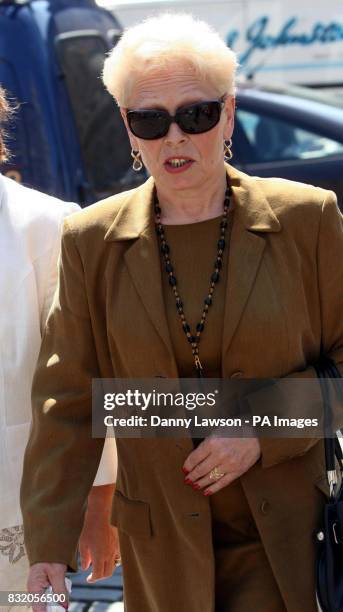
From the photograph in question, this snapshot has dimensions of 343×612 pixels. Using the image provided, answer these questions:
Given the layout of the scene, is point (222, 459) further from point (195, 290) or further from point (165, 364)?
point (195, 290)

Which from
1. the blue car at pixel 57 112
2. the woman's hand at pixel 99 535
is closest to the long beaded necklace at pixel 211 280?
the woman's hand at pixel 99 535

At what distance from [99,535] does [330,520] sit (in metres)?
0.66

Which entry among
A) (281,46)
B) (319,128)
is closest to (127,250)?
(319,128)

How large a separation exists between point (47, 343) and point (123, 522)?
18.2 inches

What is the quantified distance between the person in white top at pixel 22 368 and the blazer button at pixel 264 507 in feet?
1.69

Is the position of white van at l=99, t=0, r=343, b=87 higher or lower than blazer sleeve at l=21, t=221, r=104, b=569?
lower

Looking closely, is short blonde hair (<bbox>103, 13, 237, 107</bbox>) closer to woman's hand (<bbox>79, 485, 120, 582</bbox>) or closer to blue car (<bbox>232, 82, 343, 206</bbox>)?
woman's hand (<bbox>79, 485, 120, 582</bbox>)

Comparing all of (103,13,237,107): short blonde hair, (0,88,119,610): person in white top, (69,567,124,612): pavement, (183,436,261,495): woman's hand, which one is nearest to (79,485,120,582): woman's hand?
(0,88,119,610): person in white top

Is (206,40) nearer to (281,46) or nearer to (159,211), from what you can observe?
(159,211)

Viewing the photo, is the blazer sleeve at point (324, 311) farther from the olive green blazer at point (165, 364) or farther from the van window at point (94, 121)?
the van window at point (94, 121)

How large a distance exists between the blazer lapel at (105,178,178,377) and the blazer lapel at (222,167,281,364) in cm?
15

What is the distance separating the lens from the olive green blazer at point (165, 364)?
8.41 feet

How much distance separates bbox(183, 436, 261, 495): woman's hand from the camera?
100.0 inches

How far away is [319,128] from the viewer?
7.22 metres
